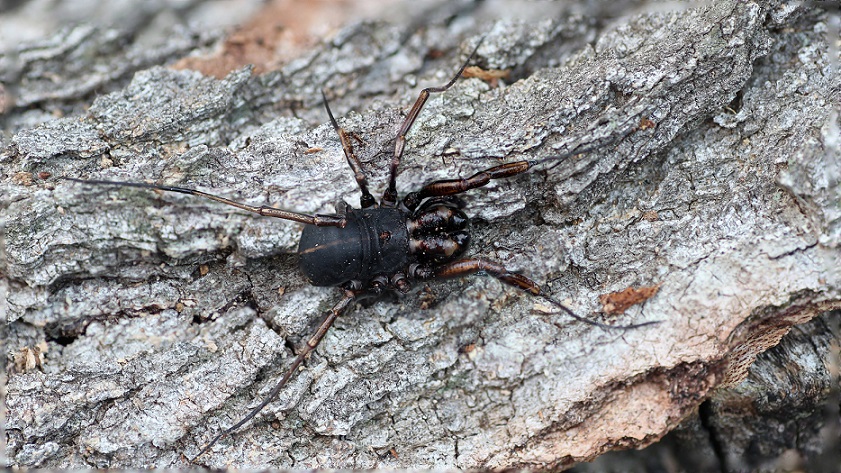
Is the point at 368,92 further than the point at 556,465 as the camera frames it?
Yes

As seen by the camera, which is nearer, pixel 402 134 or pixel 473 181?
pixel 473 181

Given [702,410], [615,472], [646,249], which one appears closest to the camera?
[646,249]

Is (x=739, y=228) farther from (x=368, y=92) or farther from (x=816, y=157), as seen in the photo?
(x=368, y=92)

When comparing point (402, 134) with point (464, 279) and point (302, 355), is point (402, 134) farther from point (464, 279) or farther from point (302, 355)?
point (302, 355)

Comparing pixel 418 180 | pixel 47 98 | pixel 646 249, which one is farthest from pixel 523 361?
pixel 47 98

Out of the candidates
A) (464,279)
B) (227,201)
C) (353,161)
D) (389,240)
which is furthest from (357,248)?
(227,201)

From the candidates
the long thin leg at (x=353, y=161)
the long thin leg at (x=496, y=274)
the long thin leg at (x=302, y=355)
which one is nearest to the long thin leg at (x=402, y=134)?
the long thin leg at (x=353, y=161)
